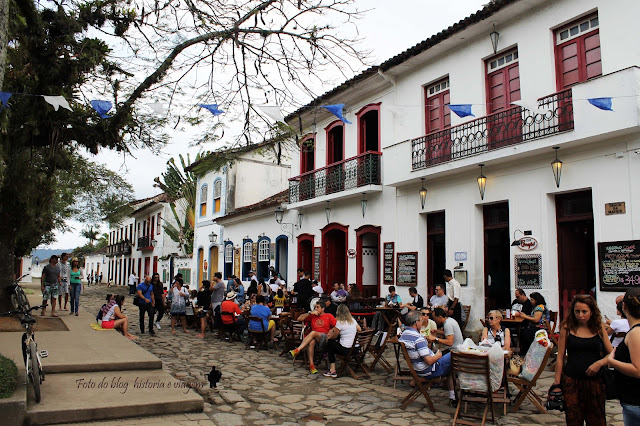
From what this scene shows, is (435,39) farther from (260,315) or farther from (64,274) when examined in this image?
(64,274)

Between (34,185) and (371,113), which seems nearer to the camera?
(34,185)

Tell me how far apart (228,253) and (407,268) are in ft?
39.5

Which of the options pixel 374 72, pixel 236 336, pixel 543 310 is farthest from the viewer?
pixel 374 72

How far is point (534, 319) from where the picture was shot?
8.27 meters

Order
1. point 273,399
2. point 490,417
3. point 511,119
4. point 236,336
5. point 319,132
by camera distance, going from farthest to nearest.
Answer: point 319,132
point 236,336
point 511,119
point 273,399
point 490,417

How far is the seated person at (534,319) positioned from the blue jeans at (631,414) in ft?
15.9

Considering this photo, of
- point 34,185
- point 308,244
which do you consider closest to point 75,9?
point 34,185

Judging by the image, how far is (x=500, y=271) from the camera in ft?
40.3

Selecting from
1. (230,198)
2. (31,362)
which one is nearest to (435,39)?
(31,362)

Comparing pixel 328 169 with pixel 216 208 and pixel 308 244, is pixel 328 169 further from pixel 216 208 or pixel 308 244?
pixel 216 208

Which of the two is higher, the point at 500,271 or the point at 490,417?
the point at 500,271

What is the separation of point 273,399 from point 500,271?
7.81 meters

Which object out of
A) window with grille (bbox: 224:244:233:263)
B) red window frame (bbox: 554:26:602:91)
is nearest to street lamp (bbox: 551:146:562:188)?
red window frame (bbox: 554:26:602:91)

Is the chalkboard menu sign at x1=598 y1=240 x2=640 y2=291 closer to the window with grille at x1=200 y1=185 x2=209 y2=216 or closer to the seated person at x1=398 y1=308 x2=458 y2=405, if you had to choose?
the seated person at x1=398 y1=308 x2=458 y2=405
